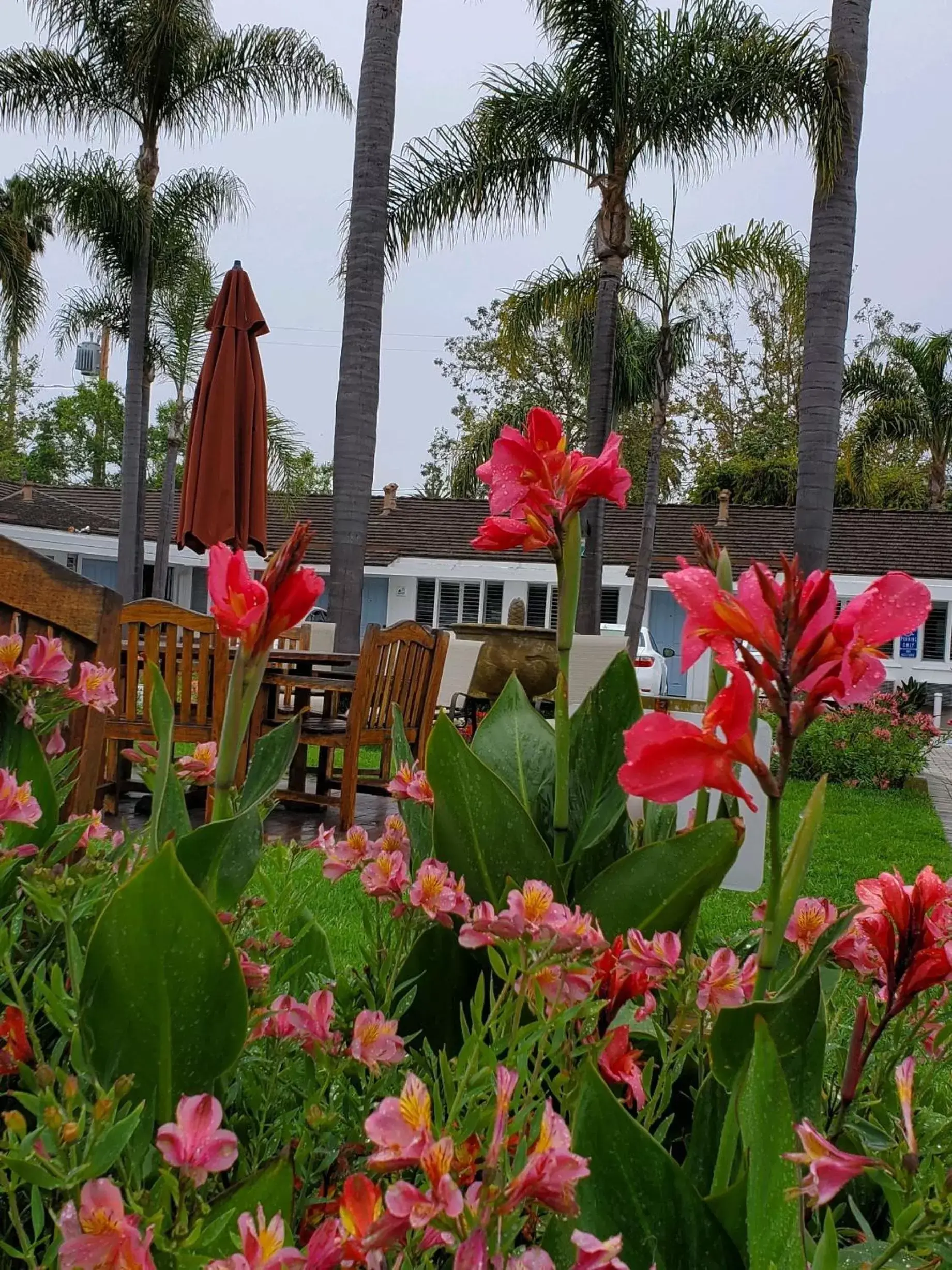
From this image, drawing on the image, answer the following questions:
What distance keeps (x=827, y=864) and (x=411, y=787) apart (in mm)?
5428

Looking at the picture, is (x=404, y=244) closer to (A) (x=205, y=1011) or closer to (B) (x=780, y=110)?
(B) (x=780, y=110)

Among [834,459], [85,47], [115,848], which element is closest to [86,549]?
[85,47]

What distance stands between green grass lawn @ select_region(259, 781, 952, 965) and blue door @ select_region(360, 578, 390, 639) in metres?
19.4

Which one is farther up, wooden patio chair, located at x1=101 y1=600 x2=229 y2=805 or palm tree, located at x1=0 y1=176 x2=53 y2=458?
palm tree, located at x1=0 y1=176 x2=53 y2=458

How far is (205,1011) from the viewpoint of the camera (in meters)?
0.61

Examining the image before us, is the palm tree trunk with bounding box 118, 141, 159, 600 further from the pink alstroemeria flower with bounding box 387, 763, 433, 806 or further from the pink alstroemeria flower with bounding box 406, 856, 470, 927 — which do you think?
the pink alstroemeria flower with bounding box 406, 856, 470, 927

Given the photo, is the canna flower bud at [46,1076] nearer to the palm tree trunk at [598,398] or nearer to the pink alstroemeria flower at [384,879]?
the pink alstroemeria flower at [384,879]

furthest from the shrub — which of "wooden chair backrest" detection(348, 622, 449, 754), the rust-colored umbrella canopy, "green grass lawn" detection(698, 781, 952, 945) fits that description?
the rust-colored umbrella canopy

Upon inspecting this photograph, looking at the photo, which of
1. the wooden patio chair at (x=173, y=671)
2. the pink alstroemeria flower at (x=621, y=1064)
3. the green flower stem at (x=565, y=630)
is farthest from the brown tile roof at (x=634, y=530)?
the pink alstroemeria flower at (x=621, y=1064)

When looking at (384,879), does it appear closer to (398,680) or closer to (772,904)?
(772,904)

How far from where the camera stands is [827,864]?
5957 millimetres

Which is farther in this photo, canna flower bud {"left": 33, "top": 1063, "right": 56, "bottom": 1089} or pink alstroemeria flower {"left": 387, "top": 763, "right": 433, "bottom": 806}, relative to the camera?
pink alstroemeria flower {"left": 387, "top": 763, "right": 433, "bottom": 806}

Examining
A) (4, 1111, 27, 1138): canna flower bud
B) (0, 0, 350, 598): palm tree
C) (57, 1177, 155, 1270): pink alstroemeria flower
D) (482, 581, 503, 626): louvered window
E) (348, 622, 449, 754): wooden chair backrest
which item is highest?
(0, 0, 350, 598): palm tree

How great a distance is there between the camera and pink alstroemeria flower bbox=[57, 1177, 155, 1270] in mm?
418
